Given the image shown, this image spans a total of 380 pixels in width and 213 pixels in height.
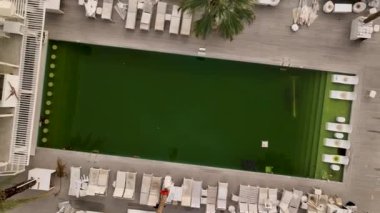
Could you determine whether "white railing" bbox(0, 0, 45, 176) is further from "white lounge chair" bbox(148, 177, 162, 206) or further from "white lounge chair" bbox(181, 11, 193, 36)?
"white lounge chair" bbox(181, 11, 193, 36)

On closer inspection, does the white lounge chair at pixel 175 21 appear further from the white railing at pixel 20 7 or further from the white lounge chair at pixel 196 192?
the white lounge chair at pixel 196 192

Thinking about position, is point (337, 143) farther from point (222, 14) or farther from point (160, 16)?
point (160, 16)

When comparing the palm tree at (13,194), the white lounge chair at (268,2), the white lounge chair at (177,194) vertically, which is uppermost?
the white lounge chair at (268,2)

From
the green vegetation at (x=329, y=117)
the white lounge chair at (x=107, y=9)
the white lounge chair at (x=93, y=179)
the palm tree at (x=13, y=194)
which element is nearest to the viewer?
the palm tree at (x=13, y=194)

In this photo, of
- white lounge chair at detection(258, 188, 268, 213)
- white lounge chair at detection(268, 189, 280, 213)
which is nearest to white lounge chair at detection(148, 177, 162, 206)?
white lounge chair at detection(258, 188, 268, 213)

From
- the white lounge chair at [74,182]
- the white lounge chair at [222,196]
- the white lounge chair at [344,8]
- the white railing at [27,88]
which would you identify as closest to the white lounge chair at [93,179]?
the white lounge chair at [74,182]
